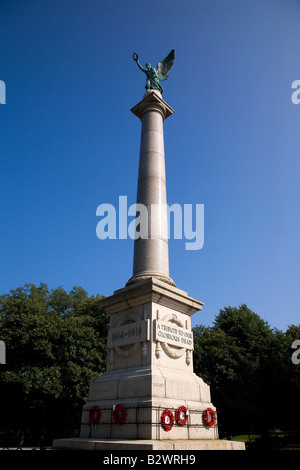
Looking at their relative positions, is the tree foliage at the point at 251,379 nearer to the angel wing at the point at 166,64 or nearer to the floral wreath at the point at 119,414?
the floral wreath at the point at 119,414

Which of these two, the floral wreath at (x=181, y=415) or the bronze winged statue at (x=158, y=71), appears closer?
the floral wreath at (x=181, y=415)

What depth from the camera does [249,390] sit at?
29922mm

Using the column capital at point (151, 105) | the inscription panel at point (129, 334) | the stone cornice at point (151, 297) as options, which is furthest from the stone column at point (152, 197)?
the inscription panel at point (129, 334)

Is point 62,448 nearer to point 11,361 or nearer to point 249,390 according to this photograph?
point 11,361

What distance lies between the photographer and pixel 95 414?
32.8ft

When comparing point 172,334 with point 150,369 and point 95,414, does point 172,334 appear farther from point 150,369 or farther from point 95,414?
point 95,414

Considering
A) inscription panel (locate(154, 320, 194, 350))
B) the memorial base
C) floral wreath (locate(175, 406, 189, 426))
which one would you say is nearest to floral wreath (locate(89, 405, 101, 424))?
the memorial base

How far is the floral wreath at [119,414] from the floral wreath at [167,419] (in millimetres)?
1105

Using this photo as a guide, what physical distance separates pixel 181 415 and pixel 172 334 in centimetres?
234

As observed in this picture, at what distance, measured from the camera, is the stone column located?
40.6 ft

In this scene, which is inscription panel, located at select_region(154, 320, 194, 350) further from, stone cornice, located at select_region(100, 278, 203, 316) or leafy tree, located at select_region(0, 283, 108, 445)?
leafy tree, located at select_region(0, 283, 108, 445)

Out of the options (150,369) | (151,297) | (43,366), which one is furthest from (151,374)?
(43,366)

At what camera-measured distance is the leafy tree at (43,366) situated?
77.1 ft

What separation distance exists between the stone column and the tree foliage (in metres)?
20.1
